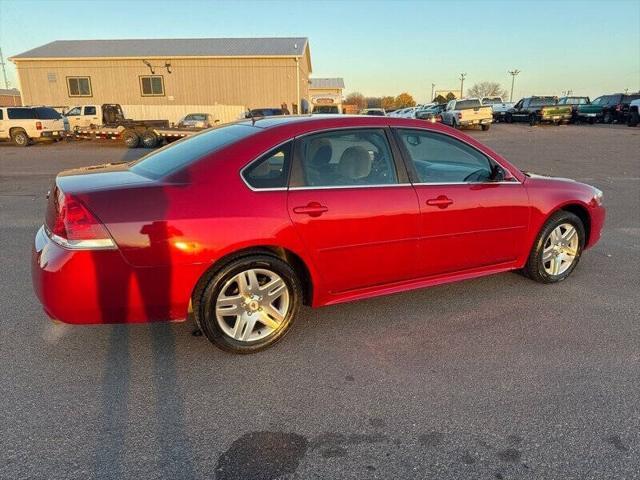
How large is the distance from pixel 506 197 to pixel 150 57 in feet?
109

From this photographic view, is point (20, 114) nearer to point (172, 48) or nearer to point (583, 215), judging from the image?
point (172, 48)

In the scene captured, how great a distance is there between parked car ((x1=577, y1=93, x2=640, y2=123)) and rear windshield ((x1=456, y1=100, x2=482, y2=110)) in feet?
32.7

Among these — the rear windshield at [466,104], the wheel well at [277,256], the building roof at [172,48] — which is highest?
the building roof at [172,48]

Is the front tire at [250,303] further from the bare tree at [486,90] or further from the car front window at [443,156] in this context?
the bare tree at [486,90]

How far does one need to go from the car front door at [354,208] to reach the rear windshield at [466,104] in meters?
28.4

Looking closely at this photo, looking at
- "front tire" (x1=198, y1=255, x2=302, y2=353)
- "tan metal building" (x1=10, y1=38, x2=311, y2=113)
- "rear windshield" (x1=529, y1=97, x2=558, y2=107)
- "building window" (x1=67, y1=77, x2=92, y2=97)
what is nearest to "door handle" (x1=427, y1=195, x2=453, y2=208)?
"front tire" (x1=198, y1=255, x2=302, y2=353)

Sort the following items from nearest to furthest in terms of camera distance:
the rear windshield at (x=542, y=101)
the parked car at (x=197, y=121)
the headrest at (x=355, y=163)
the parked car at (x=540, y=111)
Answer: the headrest at (x=355, y=163)
the parked car at (x=197, y=121)
the parked car at (x=540, y=111)
the rear windshield at (x=542, y=101)

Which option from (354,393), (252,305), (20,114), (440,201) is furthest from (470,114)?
(354,393)

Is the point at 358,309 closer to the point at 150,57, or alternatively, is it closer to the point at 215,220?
the point at 215,220

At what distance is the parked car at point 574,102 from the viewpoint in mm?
34438

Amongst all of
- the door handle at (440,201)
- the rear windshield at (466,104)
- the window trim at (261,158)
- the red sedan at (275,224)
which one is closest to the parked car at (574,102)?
the rear windshield at (466,104)

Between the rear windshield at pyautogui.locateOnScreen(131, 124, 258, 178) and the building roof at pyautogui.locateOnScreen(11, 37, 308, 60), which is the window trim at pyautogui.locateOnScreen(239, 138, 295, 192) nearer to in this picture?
the rear windshield at pyautogui.locateOnScreen(131, 124, 258, 178)

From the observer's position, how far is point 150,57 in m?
32.1

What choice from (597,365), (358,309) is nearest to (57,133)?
(358,309)
